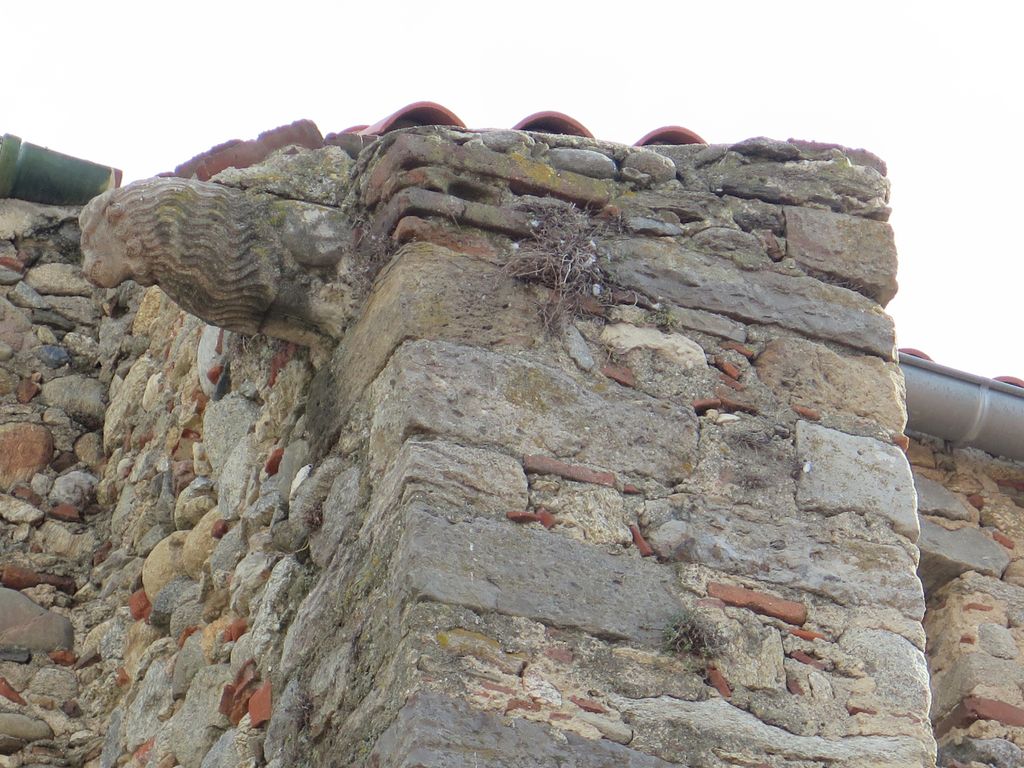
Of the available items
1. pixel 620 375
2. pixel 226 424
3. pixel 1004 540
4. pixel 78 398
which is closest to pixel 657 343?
pixel 620 375

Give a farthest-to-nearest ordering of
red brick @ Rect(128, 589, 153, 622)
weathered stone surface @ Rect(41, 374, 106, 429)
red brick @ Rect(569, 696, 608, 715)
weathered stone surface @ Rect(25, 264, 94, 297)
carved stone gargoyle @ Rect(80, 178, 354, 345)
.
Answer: weathered stone surface @ Rect(25, 264, 94, 297)
weathered stone surface @ Rect(41, 374, 106, 429)
red brick @ Rect(128, 589, 153, 622)
carved stone gargoyle @ Rect(80, 178, 354, 345)
red brick @ Rect(569, 696, 608, 715)

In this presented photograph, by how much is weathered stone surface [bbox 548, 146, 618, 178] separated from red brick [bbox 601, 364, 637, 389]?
51 centimetres

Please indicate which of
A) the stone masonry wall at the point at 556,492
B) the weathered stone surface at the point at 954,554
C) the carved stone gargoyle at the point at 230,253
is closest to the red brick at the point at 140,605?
the stone masonry wall at the point at 556,492

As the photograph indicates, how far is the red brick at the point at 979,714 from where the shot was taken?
4.55 m

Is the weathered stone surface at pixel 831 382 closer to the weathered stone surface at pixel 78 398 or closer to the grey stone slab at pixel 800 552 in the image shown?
the grey stone slab at pixel 800 552

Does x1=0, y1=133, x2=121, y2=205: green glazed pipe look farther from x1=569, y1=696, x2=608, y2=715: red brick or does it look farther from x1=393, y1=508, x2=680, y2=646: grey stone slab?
x1=569, y1=696, x2=608, y2=715: red brick

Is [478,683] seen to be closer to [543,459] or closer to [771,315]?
[543,459]

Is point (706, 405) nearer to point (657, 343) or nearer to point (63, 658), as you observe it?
point (657, 343)

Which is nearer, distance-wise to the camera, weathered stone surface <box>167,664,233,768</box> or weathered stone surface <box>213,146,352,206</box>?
weathered stone surface <box>167,664,233,768</box>

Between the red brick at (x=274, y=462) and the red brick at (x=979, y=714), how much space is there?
1.99 metres

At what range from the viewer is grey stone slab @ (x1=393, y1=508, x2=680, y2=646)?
3.06m

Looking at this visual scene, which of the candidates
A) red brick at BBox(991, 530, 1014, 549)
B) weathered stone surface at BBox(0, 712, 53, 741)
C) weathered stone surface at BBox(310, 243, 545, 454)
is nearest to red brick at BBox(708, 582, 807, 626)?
weathered stone surface at BBox(310, 243, 545, 454)

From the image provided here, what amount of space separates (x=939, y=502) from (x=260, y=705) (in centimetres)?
234

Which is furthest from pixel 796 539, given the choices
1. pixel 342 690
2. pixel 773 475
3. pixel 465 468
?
pixel 342 690
